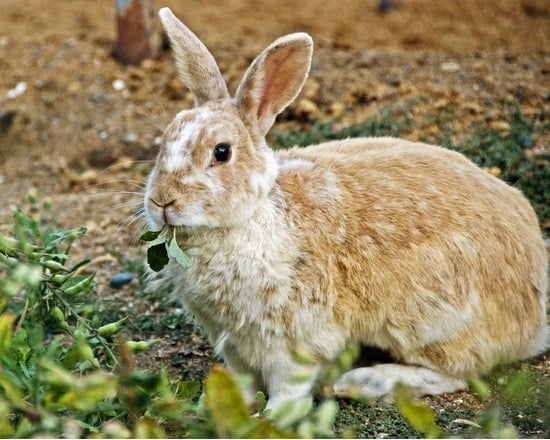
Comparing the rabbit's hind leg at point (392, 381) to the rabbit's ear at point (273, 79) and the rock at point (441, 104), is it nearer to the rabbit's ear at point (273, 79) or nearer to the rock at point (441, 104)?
the rabbit's ear at point (273, 79)

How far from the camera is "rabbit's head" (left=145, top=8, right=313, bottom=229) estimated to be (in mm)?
3729

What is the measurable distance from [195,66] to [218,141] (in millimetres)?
540

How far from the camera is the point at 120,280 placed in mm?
5273

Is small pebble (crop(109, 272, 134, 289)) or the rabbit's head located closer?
the rabbit's head

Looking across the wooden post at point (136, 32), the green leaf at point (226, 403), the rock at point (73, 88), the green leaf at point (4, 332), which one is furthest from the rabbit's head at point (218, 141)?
the rock at point (73, 88)

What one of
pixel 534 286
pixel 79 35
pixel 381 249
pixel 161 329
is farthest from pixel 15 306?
pixel 79 35

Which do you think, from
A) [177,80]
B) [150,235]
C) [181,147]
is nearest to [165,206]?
[150,235]

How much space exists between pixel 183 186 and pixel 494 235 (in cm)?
146

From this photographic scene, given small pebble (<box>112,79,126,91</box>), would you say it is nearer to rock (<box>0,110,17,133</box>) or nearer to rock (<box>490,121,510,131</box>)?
rock (<box>0,110,17,133</box>)

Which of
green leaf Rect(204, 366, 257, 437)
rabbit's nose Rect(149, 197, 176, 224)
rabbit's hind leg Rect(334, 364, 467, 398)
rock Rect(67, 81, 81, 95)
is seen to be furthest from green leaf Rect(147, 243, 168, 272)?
rock Rect(67, 81, 81, 95)

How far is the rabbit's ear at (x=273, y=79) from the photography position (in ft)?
13.4

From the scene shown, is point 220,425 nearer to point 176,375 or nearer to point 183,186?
point 183,186

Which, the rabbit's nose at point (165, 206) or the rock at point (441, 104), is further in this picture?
the rock at point (441, 104)

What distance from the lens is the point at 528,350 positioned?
4312mm
